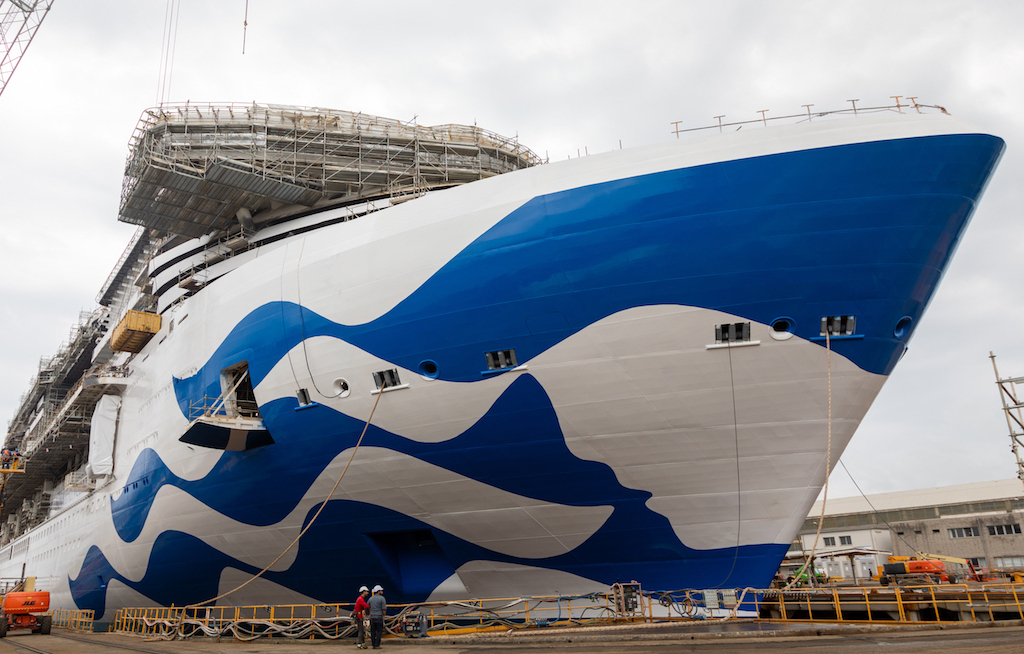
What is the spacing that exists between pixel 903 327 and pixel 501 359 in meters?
6.56

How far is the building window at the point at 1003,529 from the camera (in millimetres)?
34594

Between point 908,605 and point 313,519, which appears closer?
point 908,605

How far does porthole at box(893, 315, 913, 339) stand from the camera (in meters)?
10.4

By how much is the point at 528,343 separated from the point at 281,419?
19.0ft

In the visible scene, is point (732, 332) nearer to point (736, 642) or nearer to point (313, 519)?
point (736, 642)

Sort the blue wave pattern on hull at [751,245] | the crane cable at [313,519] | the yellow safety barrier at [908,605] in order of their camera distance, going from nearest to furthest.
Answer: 1. the blue wave pattern on hull at [751,245]
2. the yellow safety barrier at [908,605]
3. the crane cable at [313,519]

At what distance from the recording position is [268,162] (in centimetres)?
1959

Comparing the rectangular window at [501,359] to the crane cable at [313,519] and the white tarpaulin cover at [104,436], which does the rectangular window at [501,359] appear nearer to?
the crane cable at [313,519]

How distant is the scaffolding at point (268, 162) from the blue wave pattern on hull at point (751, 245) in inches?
329

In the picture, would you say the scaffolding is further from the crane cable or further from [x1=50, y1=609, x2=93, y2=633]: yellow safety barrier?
[x1=50, y1=609, x2=93, y2=633]: yellow safety barrier

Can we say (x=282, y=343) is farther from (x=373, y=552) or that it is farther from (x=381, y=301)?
(x=373, y=552)

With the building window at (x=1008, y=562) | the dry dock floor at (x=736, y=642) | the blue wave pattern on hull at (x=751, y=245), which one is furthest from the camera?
the building window at (x=1008, y=562)

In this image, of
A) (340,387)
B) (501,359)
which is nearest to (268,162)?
(340,387)

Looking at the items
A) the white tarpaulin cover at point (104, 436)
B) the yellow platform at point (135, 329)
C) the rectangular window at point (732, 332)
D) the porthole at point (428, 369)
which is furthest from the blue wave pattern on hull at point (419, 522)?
the white tarpaulin cover at point (104, 436)
